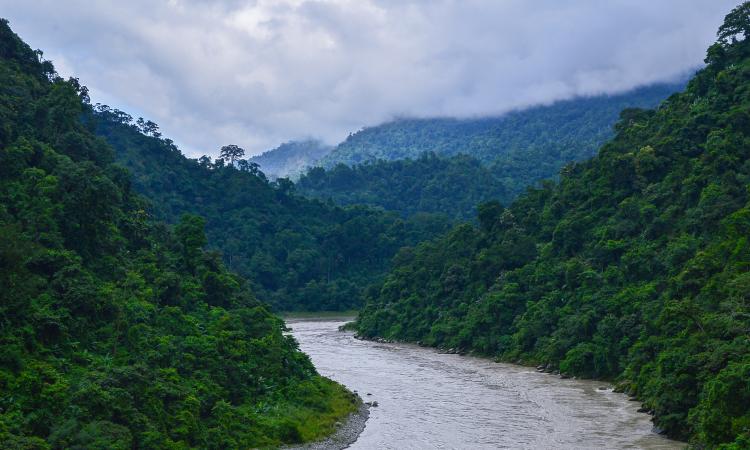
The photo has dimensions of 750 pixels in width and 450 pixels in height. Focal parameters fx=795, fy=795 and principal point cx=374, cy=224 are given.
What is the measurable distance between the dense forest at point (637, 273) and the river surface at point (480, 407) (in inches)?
78.8

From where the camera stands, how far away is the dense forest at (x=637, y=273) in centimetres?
3412

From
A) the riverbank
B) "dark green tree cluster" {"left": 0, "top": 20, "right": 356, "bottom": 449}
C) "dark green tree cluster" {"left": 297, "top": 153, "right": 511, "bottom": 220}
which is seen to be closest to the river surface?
the riverbank

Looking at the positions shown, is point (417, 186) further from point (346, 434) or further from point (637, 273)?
point (346, 434)

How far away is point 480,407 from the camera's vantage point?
143 feet

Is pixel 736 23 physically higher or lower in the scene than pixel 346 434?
higher

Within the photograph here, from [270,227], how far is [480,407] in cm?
8976

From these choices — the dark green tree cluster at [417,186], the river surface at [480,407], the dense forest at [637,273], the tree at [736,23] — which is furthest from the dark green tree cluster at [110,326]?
the dark green tree cluster at [417,186]

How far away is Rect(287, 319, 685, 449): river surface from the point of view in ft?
→ 115

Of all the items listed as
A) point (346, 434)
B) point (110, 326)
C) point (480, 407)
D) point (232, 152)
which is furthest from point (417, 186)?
point (110, 326)

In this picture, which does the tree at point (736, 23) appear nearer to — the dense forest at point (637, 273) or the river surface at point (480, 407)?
the dense forest at point (637, 273)

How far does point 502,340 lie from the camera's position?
220 feet

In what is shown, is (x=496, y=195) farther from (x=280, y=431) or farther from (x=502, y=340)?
(x=280, y=431)

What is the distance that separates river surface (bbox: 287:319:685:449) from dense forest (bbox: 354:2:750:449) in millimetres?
2000

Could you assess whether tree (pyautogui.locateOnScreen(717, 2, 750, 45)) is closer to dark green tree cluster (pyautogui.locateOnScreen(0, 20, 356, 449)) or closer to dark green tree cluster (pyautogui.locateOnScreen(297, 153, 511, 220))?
dark green tree cluster (pyautogui.locateOnScreen(0, 20, 356, 449))
